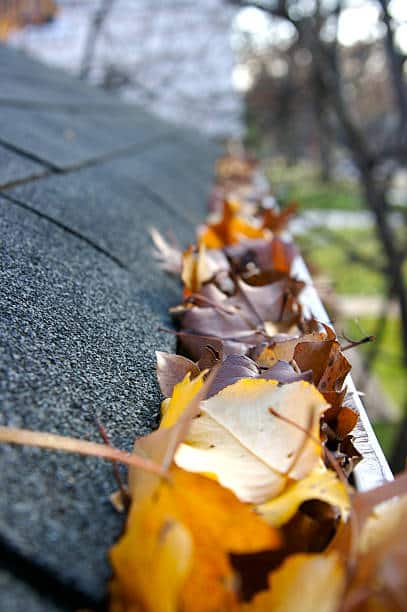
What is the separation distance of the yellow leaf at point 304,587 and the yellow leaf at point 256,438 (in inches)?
3.3

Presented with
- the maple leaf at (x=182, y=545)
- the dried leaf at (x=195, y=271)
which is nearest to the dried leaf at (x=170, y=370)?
the maple leaf at (x=182, y=545)

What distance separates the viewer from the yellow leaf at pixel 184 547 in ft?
1.20

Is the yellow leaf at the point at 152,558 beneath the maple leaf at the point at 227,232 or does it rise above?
above

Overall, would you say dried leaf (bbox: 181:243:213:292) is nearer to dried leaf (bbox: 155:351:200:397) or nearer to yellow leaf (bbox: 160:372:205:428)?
dried leaf (bbox: 155:351:200:397)

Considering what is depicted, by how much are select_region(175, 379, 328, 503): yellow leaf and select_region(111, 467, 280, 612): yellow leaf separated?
0.17ft

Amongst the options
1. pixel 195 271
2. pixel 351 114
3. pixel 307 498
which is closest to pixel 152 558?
pixel 307 498

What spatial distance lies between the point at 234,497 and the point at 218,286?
2.17ft

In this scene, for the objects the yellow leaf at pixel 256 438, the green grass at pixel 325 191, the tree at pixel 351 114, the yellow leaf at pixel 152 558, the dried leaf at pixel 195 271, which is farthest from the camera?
the green grass at pixel 325 191

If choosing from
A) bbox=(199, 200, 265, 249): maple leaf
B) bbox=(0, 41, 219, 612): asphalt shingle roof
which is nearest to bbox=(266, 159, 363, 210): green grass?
bbox=(199, 200, 265, 249): maple leaf

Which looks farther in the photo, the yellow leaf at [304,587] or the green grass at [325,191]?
the green grass at [325,191]

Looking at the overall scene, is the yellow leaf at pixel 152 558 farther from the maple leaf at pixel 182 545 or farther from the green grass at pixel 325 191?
the green grass at pixel 325 191

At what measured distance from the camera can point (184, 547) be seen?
1.20 ft

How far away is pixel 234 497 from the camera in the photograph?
17.3 inches

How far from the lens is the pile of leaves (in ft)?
1.26
